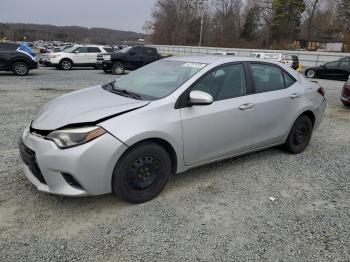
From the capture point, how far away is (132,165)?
10.5 ft

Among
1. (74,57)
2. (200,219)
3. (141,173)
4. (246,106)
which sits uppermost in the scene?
(74,57)

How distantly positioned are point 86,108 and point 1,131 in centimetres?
325

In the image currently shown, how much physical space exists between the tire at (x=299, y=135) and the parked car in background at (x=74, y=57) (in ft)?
55.7

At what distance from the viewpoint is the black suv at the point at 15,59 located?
46.7ft

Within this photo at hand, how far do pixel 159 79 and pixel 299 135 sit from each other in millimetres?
2453

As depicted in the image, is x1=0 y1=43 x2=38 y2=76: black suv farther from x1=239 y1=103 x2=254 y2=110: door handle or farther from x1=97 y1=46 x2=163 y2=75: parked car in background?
x1=239 y1=103 x2=254 y2=110: door handle

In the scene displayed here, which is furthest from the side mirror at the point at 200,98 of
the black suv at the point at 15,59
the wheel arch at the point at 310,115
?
the black suv at the point at 15,59

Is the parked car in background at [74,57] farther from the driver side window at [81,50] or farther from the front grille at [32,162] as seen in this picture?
the front grille at [32,162]

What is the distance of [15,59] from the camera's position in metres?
14.4

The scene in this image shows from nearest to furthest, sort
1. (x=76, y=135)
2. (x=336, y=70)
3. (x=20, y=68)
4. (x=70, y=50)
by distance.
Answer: (x=76, y=135) → (x=20, y=68) → (x=336, y=70) → (x=70, y=50)

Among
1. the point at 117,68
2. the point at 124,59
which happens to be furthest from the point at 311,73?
the point at 117,68

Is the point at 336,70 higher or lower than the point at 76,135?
higher

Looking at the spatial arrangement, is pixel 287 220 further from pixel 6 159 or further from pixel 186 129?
pixel 6 159

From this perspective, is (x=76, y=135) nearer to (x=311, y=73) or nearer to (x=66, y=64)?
(x=66, y=64)
